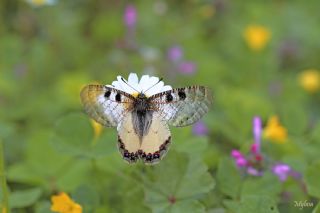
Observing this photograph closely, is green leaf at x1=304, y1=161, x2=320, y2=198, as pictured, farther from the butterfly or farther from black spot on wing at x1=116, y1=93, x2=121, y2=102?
black spot on wing at x1=116, y1=93, x2=121, y2=102

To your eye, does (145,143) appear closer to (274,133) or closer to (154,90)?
(154,90)

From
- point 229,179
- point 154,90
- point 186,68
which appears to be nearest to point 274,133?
point 229,179

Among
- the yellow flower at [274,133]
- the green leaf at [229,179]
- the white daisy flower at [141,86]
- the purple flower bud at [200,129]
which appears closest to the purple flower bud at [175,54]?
the purple flower bud at [200,129]

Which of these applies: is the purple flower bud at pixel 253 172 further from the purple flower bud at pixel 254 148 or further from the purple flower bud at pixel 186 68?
the purple flower bud at pixel 186 68

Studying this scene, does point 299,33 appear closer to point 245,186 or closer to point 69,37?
point 69,37

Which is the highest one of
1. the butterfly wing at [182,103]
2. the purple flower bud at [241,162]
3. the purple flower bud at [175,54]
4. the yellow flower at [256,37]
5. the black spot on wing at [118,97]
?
the yellow flower at [256,37]

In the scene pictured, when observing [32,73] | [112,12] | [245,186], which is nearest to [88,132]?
[245,186]
